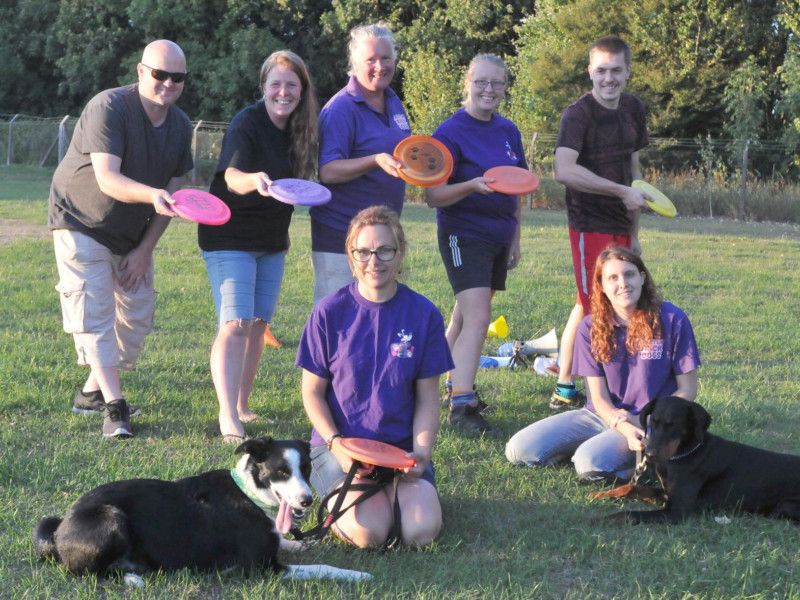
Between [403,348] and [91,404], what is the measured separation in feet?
8.22

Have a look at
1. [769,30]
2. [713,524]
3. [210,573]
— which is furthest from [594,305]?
[769,30]

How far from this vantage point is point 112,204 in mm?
5770

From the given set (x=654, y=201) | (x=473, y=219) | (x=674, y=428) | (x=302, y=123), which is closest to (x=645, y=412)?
(x=674, y=428)

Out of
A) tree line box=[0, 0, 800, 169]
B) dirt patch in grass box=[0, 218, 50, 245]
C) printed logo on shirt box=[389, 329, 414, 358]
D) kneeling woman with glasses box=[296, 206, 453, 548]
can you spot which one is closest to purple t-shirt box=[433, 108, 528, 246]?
kneeling woman with glasses box=[296, 206, 453, 548]

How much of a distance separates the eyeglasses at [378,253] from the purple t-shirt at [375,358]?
0.23 meters

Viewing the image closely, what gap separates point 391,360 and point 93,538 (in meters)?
1.43

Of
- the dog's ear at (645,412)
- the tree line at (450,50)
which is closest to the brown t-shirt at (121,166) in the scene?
the dog's ear at (645,412)

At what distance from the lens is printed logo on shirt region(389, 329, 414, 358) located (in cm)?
443

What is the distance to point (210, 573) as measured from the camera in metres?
3.82

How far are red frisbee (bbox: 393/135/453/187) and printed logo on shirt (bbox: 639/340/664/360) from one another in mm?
1453

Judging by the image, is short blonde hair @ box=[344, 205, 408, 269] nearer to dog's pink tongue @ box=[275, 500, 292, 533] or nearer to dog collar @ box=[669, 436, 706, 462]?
dog's pink tongue @ box=[275, 500, 292, 533]

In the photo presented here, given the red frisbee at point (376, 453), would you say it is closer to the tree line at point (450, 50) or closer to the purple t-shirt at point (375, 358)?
the purple t-shirt at point (375, 358)

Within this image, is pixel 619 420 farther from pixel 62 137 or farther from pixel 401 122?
pixel 62 137

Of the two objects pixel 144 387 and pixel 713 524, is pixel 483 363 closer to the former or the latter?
pixel 144 387
